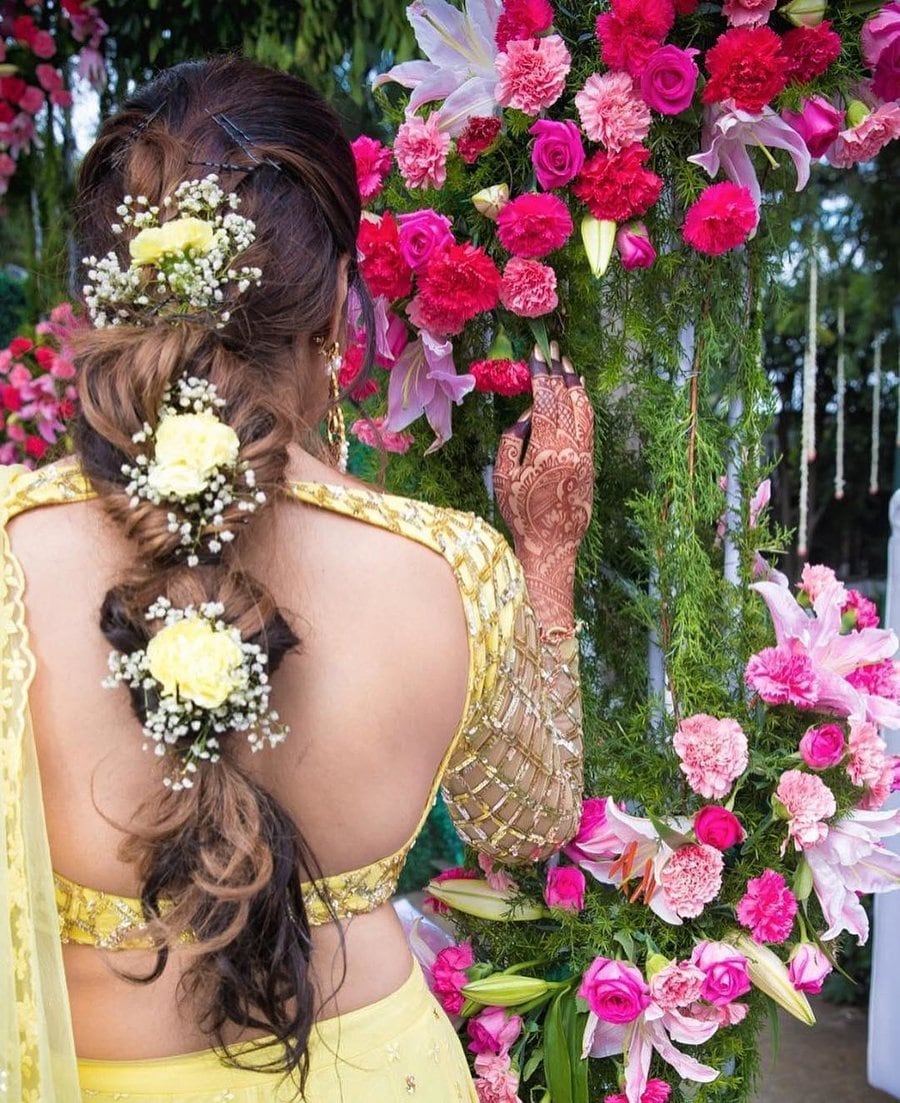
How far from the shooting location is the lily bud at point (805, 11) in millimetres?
1277

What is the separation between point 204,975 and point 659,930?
0.72 metres

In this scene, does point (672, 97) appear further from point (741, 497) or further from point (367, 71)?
point (367, 71)

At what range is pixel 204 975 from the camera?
0.88 m

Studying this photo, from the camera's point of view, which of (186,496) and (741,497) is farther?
(741,497)

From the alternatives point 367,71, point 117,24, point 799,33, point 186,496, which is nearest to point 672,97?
point 799,33

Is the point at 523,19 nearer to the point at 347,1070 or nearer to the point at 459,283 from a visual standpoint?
the point at 459,283

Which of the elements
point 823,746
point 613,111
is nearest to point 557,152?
point 613,111

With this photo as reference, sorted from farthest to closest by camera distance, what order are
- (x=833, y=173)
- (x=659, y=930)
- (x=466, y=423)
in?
(x=833, y=173), (x=466, y=423), (x=659, y=930)

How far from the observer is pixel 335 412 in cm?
114

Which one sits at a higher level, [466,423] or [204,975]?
[466,423]

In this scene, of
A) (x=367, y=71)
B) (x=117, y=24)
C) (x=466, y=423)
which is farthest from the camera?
(x=117, y=24)

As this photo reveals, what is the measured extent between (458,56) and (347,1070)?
3.90 ft

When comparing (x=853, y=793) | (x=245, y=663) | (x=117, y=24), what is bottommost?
(x=853, y=793)

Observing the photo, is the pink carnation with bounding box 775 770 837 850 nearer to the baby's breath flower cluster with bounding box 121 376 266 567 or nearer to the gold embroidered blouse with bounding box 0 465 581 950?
the gold embroidered blouse with bounding box 0 465 581 950
